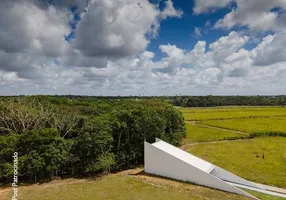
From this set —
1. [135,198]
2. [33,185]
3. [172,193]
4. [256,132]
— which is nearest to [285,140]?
[256,132]

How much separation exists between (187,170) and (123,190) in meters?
6.33

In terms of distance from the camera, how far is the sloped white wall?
2133cm

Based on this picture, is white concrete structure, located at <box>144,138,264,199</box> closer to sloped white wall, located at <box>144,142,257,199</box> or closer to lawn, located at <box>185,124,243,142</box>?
sloped white wall, located at <box>144,142,257,199</box>

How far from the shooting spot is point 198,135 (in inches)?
2009

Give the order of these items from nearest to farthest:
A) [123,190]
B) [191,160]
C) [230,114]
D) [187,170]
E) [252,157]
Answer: [123,190] → [187,170] → [191,160] → [252,157] → [230,114]

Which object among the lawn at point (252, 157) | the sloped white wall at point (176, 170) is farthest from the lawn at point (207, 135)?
the sloped white wall at point (176, 170)

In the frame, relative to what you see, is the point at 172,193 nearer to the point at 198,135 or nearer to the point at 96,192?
the point at 96,192

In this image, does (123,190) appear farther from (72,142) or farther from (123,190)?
(72,142)

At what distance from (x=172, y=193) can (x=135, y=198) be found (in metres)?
3.23

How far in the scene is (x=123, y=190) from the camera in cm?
2194

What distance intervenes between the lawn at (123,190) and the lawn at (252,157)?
305 inches

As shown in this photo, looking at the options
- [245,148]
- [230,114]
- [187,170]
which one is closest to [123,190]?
[187,170]

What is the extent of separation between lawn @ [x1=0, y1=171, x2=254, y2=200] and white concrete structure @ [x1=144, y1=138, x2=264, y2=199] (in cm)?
68

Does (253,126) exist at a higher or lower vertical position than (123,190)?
higher
